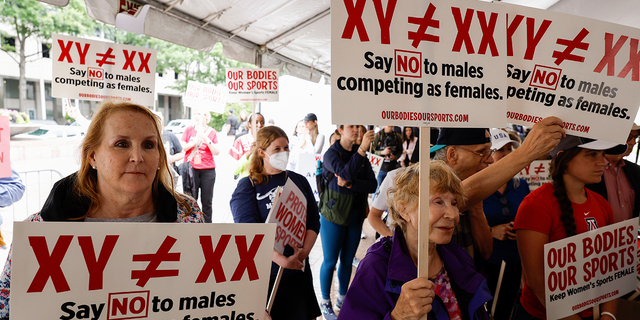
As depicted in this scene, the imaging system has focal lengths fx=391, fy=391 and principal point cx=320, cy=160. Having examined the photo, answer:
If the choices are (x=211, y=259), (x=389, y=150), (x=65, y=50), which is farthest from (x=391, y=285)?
(x=389, y=150)

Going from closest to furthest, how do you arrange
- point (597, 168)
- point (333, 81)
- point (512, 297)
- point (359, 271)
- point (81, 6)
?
point (333, 81), point (359, 271), point (597, 168), point (512, 297), point (81, 6)

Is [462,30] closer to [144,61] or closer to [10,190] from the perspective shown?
[144,61]

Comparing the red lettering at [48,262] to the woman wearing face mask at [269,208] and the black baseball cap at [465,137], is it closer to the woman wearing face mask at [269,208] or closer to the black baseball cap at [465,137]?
the woman wearing face mask at [269,208]

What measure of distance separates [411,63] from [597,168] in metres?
1.36

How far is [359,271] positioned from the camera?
1650 millimetres

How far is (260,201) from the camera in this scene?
2689 millimetres

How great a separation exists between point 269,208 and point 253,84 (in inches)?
156

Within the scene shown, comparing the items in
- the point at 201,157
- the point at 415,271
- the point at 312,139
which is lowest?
the point at 415,271

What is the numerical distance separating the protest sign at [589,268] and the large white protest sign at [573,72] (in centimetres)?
54

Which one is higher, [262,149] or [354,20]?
[354,20]

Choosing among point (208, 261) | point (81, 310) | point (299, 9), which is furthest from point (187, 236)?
point (299, 9)

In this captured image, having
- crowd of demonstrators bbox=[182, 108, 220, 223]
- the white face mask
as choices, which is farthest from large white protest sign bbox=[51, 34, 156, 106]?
crowd of demonstrators bbox=[182, 108, 220, 223]

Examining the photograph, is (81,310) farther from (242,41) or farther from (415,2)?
(242,41)

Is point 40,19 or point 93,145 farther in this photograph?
point 40,19
